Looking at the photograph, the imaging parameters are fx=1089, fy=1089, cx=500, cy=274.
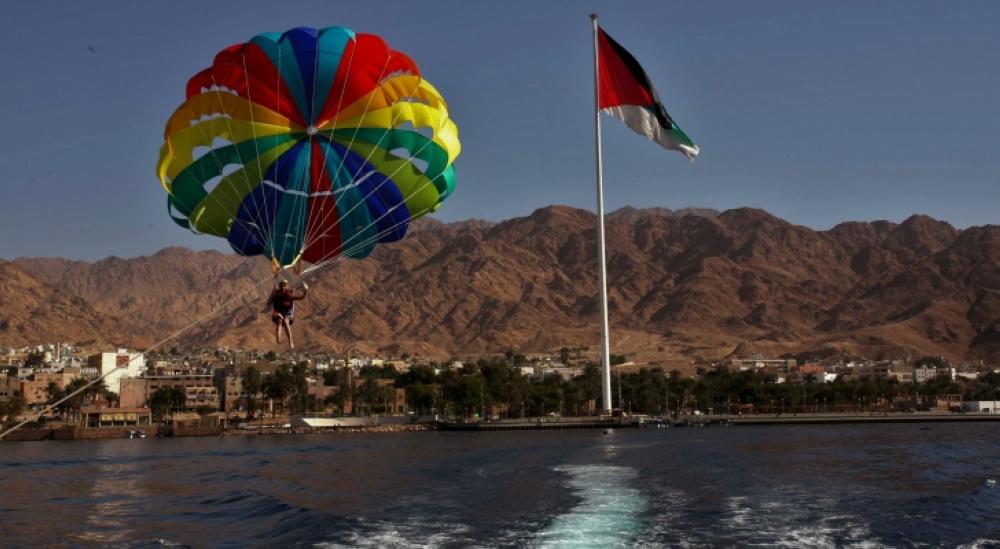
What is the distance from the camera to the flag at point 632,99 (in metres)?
45.8

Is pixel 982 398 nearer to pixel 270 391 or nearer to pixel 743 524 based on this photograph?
pixel 270 391

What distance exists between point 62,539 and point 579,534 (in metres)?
14.8

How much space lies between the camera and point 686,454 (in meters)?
60.2

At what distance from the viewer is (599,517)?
30.1 meters

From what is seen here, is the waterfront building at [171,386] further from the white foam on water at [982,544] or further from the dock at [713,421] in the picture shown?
the white foam on water at [982,544]

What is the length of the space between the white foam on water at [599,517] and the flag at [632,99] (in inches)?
559

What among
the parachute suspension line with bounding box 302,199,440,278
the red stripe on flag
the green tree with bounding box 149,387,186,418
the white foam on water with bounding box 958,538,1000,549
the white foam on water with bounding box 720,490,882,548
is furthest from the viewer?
the green tree with bounding box 149,387,186,418

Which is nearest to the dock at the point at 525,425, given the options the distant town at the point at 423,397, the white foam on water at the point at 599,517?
the distant town at the point at 423,397

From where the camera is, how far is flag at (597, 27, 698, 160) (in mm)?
45781

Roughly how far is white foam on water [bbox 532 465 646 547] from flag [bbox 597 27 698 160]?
46.6 ft

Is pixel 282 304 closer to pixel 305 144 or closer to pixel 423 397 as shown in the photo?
pixel 305 144

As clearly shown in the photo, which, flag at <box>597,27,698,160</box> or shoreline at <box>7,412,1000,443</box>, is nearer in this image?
flag at <box>597,27,698,160</box>

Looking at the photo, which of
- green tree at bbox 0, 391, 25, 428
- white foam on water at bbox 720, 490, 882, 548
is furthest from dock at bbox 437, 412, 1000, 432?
white foam on water at bbox 720, 490, 882, 548

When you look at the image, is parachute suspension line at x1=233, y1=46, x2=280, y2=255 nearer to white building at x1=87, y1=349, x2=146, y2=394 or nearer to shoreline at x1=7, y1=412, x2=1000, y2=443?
shoreline at x1=7, y1=412, x2=1000, y2=443
